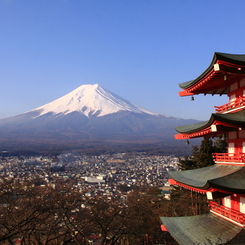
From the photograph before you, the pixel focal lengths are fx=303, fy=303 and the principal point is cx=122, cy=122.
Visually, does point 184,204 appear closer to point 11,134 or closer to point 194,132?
point 194,132

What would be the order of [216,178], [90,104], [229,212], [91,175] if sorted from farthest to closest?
[90,104] → [91,175] → [229,212] → [216,178]

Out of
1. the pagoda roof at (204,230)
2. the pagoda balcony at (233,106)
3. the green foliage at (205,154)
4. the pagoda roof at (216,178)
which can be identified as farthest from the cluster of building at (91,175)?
the pagoda balcony at (233,106)

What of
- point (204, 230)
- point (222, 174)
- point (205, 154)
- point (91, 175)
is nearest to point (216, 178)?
point (222, 174)

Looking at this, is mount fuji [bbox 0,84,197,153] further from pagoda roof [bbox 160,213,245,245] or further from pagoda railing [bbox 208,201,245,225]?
pagoda railing [bbox 208,201,245,225]

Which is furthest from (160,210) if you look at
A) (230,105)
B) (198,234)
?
(230,105)

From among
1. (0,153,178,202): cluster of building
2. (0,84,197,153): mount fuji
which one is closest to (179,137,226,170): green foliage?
(0,153,178,202): cluster of building

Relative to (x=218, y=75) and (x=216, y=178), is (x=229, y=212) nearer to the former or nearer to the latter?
(x=216, y=178)
